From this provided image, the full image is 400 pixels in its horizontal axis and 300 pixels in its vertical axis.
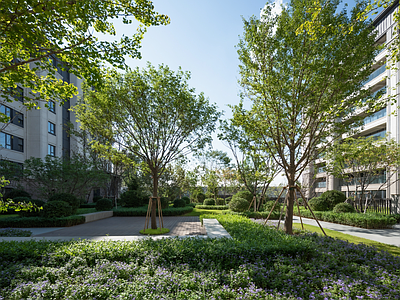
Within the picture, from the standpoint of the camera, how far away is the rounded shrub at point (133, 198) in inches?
889

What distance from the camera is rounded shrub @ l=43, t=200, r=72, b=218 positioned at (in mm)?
13466

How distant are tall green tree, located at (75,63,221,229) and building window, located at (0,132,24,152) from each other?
52.8 ft

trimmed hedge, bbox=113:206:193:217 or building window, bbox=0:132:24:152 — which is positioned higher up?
building window, bbox=0:132:24:152

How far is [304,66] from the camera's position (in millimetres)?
7801

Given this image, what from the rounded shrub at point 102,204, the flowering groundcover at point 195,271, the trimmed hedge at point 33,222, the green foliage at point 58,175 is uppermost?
the green foliage at point 58,175

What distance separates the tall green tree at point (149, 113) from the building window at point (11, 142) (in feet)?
52.8

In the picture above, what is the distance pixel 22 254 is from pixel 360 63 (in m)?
11.7

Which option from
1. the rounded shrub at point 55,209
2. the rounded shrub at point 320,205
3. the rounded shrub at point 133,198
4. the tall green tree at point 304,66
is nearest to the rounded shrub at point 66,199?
the rounded shrub at point 55,209

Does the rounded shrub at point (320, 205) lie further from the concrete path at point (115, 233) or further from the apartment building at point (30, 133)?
the apartment building at point (30, 133)

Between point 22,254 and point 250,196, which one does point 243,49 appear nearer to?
point 22,254

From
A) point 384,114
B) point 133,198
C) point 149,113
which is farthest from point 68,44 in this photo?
point 384,114

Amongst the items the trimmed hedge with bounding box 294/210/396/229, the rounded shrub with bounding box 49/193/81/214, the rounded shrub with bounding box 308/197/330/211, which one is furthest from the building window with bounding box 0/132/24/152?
the trimmed hedge with bounding box 294/210/396/229

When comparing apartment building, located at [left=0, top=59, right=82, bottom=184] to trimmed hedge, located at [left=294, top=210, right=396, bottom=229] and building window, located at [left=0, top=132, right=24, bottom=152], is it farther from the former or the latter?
trimmed hedge, located at [left=294, top=210, right=396, bottom=229]

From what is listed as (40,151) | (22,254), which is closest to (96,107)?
(22,254)
